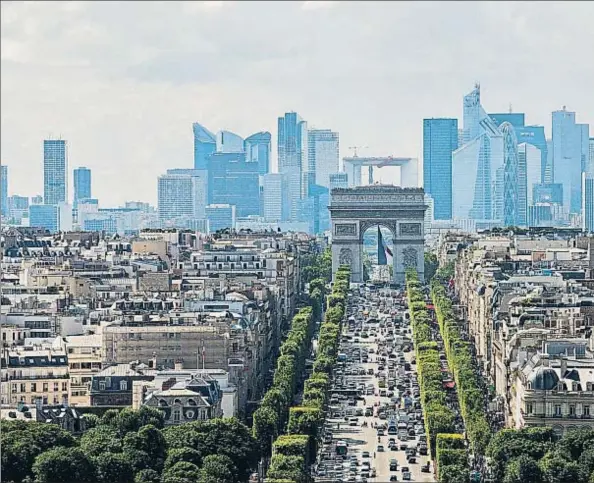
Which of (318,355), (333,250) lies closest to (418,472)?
(318,355)

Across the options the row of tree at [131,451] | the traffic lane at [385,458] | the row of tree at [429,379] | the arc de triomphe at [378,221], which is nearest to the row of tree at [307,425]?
the row of tree at [131,451]

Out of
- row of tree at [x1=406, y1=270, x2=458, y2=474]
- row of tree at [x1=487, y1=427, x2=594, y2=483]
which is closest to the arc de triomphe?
row of tree at [x1=406, y1=270, x2=458, y2=474]

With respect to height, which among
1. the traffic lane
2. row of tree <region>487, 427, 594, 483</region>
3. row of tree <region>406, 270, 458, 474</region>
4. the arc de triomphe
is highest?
the arc de triomphe

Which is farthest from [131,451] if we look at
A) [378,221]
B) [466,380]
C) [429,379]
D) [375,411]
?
[378,221]

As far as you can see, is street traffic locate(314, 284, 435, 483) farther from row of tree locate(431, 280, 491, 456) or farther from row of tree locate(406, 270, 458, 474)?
row of tree locate(431, 280, 491, 456)

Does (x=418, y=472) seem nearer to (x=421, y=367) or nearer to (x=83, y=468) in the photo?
(x=83, y=468)

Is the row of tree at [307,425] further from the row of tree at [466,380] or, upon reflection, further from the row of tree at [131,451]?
the row of tree at [466,380]

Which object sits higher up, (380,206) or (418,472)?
(380,206)
